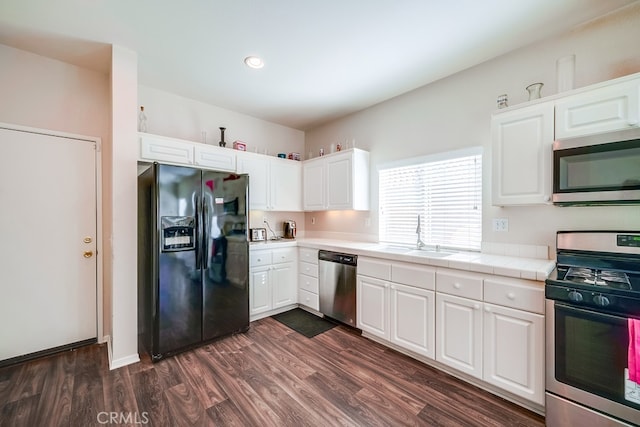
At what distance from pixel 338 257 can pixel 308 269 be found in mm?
608

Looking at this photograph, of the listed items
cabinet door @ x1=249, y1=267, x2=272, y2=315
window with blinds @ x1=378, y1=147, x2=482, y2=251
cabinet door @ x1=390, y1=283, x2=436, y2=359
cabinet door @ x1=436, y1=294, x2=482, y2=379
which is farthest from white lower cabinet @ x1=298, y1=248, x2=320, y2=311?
cabinet door @ x1=436, y1=294, x2=482, y2=379

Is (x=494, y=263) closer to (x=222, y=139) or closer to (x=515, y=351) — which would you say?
(x=515, y=351)

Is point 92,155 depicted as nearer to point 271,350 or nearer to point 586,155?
point 271,350

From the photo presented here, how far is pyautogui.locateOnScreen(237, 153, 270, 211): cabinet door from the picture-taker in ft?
11.5

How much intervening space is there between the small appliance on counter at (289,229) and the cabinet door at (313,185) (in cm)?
34

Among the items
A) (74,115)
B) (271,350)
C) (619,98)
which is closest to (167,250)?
(271,350)

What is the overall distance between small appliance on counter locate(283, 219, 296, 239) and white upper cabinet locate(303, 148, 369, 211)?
0.48 metres

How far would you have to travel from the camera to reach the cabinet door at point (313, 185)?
3.81 meters

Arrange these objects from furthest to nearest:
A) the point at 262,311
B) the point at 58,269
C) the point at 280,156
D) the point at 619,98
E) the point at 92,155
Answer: the point at 280,156 → the point at 262,311 → the point at 92,155 → the point at 58,269 → the point at 619,98

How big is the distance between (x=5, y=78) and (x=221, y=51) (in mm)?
1936

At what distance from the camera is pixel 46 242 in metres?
2.50

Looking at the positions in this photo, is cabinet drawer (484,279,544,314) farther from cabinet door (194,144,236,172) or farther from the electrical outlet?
cabinet door (194,144,236,172)

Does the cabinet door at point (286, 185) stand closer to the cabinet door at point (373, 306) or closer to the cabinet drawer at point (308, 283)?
the cabinet drawer at point (308, 283)

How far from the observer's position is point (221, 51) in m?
2.37
